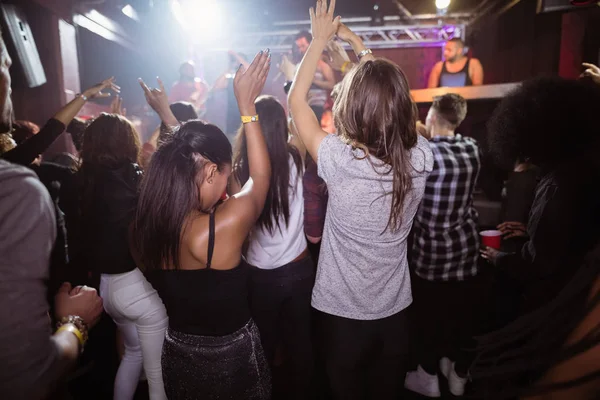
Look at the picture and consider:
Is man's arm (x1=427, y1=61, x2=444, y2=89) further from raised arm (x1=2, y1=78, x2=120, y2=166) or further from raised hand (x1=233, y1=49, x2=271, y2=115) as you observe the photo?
raised arm (x1=2, y1=78, x2=120, y2=166)

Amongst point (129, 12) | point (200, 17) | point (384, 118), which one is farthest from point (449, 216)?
point (200, 17)

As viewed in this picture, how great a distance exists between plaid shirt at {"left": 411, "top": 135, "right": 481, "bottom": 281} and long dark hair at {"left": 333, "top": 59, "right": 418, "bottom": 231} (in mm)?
927

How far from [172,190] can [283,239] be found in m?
0.78

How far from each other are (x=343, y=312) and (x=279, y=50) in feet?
21.7

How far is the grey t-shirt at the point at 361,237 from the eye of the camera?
126 centimetres

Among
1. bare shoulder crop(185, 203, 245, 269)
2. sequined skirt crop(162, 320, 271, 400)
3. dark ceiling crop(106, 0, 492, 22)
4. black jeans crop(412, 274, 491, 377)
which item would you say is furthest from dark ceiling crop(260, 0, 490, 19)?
sequined skirt crop(162, 320, 271, 400)

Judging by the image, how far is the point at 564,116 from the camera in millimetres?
1517

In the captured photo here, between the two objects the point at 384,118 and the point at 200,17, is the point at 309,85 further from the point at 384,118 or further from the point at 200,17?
the point at 200,17

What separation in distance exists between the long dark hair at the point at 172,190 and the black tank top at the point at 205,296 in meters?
0.06

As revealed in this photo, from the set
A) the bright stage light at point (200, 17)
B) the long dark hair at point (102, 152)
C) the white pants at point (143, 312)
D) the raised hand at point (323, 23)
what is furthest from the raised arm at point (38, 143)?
the bright stage light at point (200, 17)

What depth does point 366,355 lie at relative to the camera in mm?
1412

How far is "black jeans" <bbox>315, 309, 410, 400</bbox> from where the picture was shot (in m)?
1.39

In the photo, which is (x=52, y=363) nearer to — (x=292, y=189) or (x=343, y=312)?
(x=343, y=312)

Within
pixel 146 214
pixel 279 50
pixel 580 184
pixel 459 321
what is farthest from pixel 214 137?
pixel 279 50
